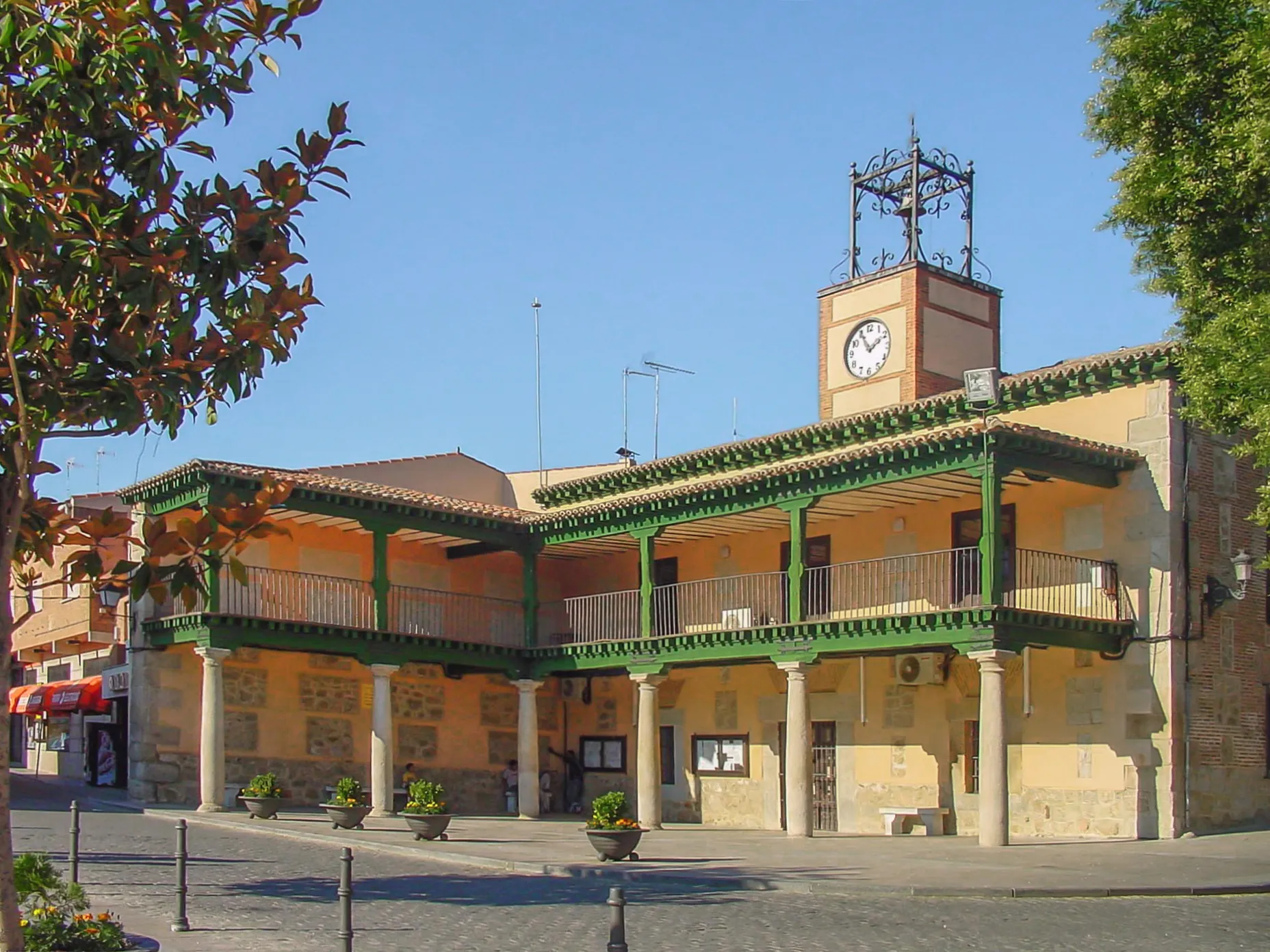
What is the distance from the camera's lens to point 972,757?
24.3 metres

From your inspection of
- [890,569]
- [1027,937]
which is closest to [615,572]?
[890,569]

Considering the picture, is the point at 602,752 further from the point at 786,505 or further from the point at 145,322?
the point at 145,322

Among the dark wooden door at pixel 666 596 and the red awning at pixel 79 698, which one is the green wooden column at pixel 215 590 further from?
the dark wooden door at pixel 666 596

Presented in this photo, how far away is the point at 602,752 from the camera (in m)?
31.5

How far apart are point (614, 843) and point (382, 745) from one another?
28.7ft

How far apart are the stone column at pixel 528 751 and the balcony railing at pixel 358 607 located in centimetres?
95

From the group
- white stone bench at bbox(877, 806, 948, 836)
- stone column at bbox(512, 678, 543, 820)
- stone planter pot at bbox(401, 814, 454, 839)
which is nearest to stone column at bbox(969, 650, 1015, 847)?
white stone bench at bbox(877, 806, 948, 836)

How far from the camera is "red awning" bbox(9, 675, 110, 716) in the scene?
31.0 meters

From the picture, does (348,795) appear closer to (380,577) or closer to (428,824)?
(428,824)

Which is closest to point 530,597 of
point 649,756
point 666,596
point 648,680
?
point 666,596

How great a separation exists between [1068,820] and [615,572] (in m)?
11.6

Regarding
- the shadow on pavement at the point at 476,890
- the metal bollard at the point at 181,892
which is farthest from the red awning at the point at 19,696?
the metal bollard at the point at 181,892

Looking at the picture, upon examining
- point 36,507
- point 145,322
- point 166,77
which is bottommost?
point 36,507

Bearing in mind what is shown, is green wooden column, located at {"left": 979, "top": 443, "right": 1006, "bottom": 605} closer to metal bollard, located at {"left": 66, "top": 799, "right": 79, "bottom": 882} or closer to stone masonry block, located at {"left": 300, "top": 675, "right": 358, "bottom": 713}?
metal bollard, located at {"left": 66, "top": 799, "right": 79, "bottom": 882}
